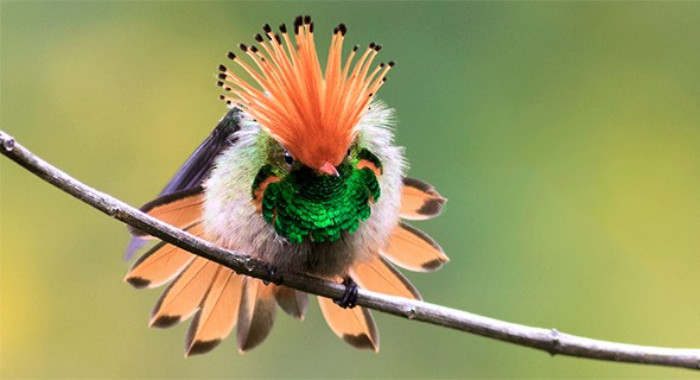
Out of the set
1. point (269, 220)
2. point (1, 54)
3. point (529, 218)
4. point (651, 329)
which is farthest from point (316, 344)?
point (1, 54)

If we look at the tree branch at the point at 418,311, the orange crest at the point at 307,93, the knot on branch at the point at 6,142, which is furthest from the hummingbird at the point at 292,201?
the knot on branch at the point at 6,142

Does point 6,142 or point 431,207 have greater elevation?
point 431,207

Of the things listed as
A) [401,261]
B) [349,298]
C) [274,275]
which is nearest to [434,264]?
[401,261]

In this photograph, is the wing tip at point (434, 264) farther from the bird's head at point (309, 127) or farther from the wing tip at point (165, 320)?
the wing tip at point (165, 320)

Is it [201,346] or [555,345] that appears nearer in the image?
[555,345]

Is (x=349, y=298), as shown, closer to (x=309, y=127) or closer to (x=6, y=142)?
(x=309, y=127)
